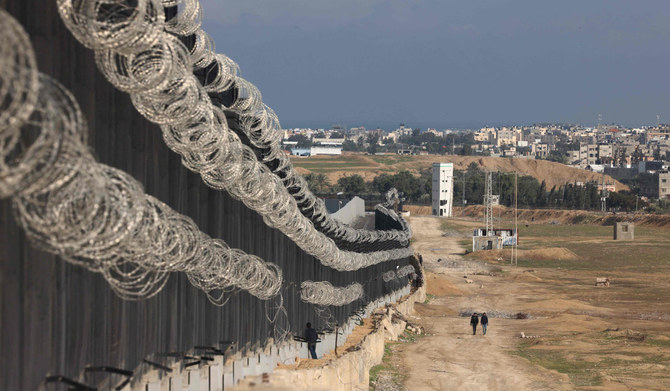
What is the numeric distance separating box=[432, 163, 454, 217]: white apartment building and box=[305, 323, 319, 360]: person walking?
4591 inches

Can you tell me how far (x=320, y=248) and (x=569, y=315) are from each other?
2800cm

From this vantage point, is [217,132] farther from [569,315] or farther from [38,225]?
[569,315]

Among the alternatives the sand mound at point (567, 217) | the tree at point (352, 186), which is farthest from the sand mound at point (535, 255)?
the tree at point (352, 186)

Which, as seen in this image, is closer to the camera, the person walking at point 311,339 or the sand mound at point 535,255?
the person walking at point 311,339

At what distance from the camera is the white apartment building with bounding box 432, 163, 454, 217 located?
142 meters

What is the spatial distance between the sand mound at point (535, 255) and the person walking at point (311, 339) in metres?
62.6

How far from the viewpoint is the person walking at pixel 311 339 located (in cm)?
2475

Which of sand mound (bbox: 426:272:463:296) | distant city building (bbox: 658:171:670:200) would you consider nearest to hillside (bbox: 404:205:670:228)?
distant city building (bbox: 658:171:670:200)

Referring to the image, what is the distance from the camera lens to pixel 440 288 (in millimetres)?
62969

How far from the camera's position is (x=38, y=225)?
6434mm

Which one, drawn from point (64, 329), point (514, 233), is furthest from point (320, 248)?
point (514, 233)

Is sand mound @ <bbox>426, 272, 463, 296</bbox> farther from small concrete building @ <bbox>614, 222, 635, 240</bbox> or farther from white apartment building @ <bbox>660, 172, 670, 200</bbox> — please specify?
white apartment building @ <bbox>660, 172, 670, 200</bbox>

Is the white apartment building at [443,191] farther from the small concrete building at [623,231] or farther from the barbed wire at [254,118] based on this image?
the barbed wire at [254,118]

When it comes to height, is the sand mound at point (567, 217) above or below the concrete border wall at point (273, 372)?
above
